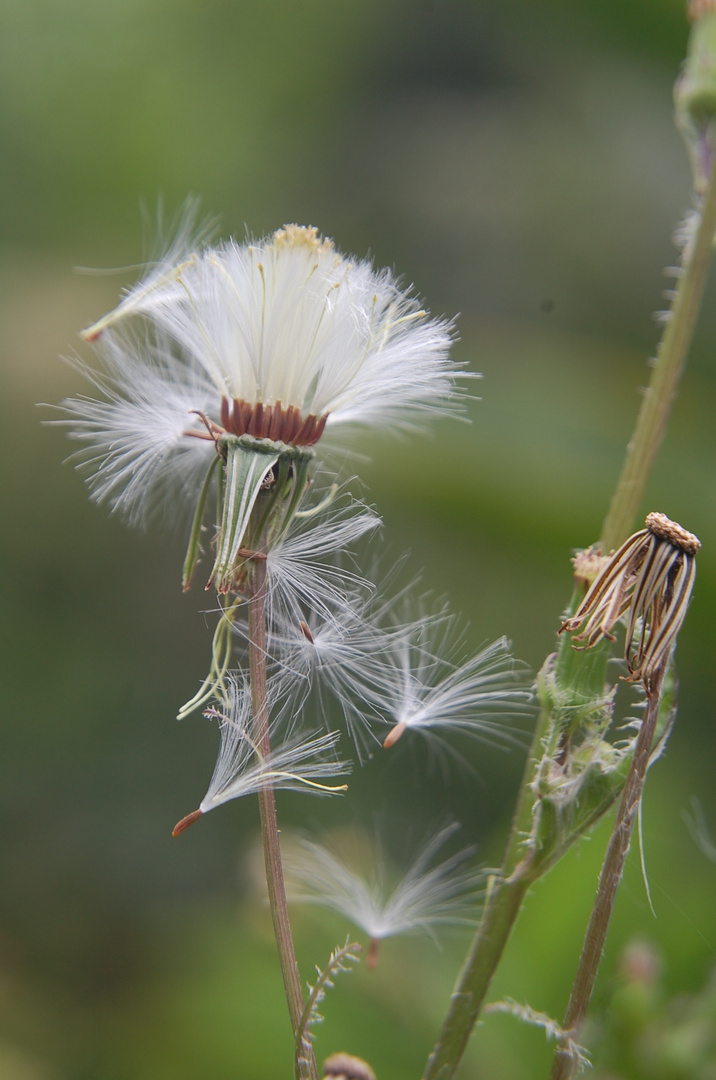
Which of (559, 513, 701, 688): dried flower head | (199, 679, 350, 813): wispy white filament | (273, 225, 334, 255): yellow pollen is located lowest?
(199, 679, 350, 813): wispy white filament

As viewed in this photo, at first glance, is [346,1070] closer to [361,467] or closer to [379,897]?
[379,897]

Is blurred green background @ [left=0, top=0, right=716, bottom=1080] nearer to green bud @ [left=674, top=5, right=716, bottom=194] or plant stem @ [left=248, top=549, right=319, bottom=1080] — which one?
plant stem @ [left=248, top=549, right=319, bottom=1080]

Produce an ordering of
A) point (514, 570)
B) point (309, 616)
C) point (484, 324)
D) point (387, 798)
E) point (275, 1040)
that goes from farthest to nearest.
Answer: point (484, 324), point (514, 570), point (387, 798), point (275, 1040), point (309, 616)

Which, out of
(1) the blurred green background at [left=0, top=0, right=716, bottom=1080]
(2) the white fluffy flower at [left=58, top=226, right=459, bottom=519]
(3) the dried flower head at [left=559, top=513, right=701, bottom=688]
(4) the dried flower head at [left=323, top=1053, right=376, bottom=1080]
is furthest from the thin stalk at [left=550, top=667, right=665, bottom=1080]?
(1) the blurred green background at [left=0, top=0, right=716, bottom=1080]

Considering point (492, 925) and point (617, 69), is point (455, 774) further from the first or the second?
point (617, 69)

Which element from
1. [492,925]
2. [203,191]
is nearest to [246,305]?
[492,925]

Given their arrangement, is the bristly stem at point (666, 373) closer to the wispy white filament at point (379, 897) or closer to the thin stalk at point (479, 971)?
the thin stalk at point (479, 971)

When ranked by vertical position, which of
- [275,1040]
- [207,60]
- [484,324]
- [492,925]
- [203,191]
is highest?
[207,60]

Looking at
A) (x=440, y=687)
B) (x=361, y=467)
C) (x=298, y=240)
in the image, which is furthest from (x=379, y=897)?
(x=361, y=467)
